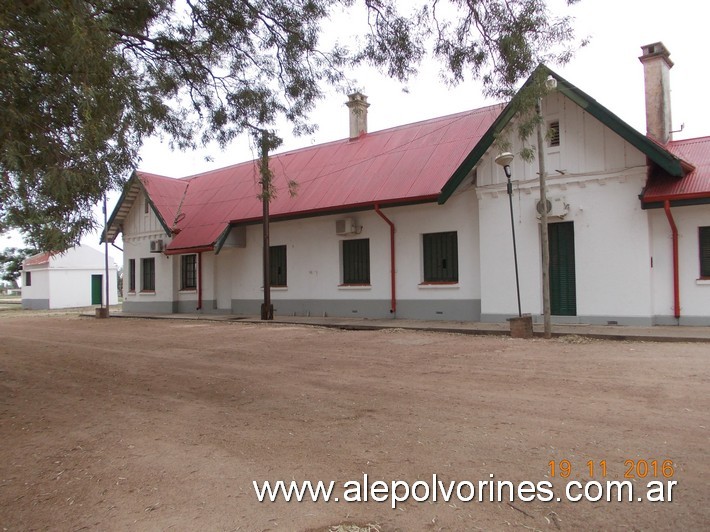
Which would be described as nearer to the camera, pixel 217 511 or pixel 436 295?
pixel 217 511

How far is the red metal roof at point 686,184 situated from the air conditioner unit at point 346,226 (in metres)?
8.50

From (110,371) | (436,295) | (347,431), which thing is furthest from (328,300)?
(347,431)

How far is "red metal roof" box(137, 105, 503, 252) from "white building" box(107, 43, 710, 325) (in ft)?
0.25

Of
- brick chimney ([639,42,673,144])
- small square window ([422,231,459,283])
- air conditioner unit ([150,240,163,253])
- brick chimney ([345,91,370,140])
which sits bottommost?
small square window ([422,231,459,283])

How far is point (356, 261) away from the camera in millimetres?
17953

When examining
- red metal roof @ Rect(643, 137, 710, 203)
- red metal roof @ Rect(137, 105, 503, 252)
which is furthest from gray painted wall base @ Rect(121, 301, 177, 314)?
red metal roof @ Rect(643, 137, 710, 203)

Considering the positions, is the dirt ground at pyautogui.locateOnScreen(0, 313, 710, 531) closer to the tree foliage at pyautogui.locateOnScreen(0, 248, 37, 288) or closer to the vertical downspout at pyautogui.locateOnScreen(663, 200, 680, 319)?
the vertical downspout at pyautogui.locateOnScreen(663, 200, 680, 319)

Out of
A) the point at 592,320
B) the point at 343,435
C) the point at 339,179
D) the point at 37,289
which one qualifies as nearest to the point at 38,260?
the point at 37,289

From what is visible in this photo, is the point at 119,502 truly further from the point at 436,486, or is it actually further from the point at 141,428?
the point at 436,486

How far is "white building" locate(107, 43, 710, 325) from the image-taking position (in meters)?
12.5

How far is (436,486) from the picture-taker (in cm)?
368

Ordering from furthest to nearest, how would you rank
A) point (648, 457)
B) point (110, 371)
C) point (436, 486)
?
point (110, 371) → point (648, 457) → point (436, 486)

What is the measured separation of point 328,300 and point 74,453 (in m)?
14.0

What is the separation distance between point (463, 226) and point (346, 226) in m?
3.97
